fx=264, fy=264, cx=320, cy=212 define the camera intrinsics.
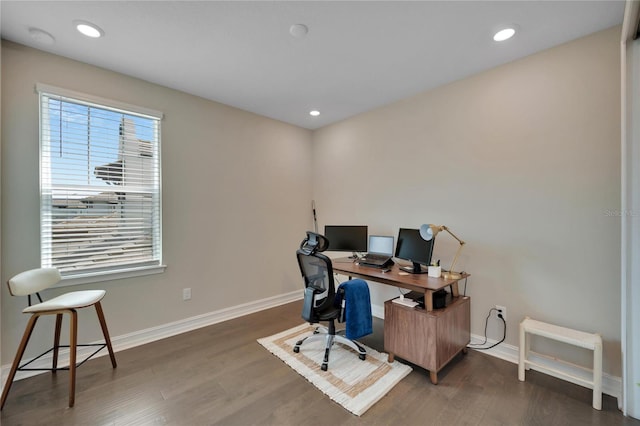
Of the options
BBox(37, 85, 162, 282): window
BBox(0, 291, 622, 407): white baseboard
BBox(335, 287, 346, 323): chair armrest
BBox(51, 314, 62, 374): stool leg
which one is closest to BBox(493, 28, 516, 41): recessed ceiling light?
BBox(335, 287, 346, 323): chair armrest

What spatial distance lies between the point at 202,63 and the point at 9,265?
2.28 metres

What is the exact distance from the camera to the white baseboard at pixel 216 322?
202 cm

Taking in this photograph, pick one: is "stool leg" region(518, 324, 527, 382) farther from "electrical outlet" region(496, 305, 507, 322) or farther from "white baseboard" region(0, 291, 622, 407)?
"electrical outlet" region(496, 305, 507, 322)

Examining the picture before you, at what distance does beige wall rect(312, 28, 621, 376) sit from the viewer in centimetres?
197

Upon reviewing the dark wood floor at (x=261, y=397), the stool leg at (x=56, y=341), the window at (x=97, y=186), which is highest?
the window at (x=97, y=186)

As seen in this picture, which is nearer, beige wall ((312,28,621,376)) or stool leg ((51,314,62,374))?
beige wall ((312,28,621,376))

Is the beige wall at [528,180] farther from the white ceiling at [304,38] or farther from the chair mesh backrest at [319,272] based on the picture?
the chair mesh backrest at [319,272]

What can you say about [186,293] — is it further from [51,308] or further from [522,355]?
[522,355]

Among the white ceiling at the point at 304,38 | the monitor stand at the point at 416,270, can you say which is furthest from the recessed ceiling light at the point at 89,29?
the monitor stand at the point at 416,270

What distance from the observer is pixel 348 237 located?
3.36m

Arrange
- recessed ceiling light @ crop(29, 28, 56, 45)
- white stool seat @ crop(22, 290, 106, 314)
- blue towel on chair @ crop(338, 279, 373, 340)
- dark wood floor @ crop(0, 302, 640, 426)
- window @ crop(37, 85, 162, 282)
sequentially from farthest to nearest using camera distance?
blue towel on chair @ crop(338, 279, 373, 340) → window @ crop(37, 85, 162, 282) → recessed ceiling light @ crop(29, 28, 56, 45) → white stool seat @ crop(22, 290, 106, 314) → dark wood floor @ crop(0, 302, 640, 426)

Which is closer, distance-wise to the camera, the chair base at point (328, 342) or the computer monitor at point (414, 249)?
the chair base at point (328, 342)

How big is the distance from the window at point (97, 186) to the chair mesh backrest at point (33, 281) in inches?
8.4

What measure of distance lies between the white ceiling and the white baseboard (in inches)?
100
